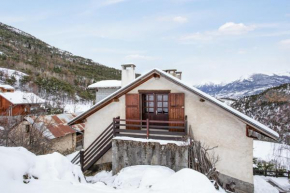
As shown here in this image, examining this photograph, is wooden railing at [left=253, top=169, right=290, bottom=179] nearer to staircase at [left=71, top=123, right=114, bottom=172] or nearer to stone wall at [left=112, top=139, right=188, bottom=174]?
stone wall at [left=112, top=139, right=188, bottom=174]

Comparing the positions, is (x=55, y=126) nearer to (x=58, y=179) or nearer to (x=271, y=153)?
(x=58, y=179)

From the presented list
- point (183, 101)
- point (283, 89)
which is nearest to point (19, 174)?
point (183, 101)

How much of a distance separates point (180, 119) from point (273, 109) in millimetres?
36315

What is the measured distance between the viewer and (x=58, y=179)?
5.09 meters

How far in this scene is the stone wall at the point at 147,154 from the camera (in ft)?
27.7

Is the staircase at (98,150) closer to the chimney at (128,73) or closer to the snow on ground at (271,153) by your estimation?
the chimney at (128,73)

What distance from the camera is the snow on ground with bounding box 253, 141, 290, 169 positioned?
68.9ft

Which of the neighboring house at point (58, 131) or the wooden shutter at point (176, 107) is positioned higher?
the wooden shutter at point (176, 107)

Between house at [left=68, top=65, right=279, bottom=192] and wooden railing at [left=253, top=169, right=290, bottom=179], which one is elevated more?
house at [left=68, top=65, right=279, bottom=192]

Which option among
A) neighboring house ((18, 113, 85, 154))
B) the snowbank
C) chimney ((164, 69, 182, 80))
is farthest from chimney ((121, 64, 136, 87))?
neighboring house ((18, 113, 85, 154))

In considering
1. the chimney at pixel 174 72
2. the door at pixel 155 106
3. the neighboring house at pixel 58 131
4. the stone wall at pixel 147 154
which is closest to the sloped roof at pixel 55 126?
the neighboring house at pixel 58 131

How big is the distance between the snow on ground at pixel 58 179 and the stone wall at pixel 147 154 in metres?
0.97

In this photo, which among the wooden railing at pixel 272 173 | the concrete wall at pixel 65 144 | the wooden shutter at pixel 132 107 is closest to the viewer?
the wooden shutter at pixel 132 107

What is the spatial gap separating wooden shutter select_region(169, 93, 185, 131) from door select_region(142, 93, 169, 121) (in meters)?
0.52
